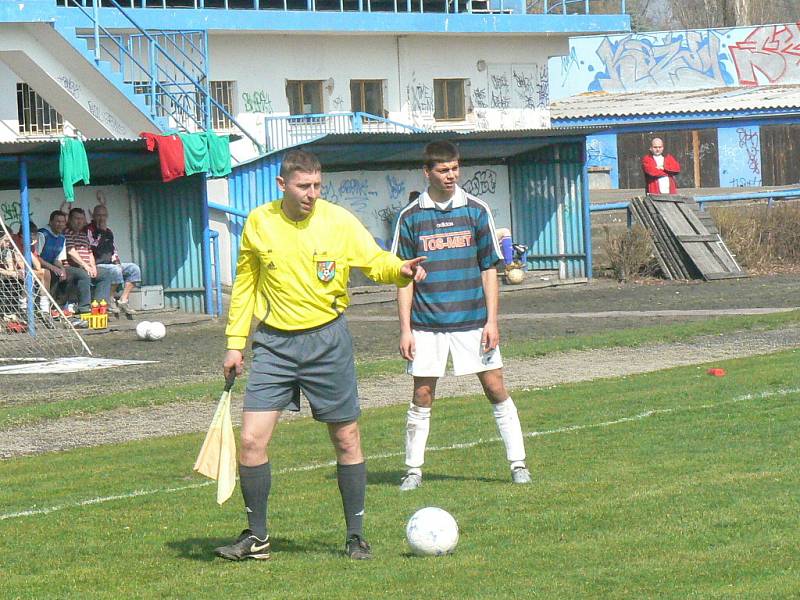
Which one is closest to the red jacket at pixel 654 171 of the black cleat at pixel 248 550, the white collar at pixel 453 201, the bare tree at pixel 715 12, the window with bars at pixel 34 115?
the window with bars at pixel 34 115

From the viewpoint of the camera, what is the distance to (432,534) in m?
6.73

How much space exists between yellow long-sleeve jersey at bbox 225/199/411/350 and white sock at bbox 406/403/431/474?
2.00 m

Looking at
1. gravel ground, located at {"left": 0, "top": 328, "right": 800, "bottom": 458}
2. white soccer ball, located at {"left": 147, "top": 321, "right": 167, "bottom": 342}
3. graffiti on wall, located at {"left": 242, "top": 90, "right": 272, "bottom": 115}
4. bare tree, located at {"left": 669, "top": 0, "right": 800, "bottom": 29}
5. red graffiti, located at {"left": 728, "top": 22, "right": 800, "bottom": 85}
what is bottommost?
gravel ground, located at {"left": 0, "top": 328, "right": 800, "bottom": 458}

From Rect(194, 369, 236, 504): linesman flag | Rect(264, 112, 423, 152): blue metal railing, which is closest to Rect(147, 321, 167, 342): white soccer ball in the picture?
Rect(264, 112, 423, 152): blue metal railing

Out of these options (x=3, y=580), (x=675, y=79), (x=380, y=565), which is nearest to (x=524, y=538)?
(x=380, y=565)

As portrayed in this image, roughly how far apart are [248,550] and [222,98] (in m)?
25.1

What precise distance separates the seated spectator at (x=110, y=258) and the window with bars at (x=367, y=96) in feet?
36.7

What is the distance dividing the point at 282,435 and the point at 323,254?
16.8 ft

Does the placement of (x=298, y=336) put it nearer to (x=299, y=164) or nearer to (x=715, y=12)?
(x=299, y=164)

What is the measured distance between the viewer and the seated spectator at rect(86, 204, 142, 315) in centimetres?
2294

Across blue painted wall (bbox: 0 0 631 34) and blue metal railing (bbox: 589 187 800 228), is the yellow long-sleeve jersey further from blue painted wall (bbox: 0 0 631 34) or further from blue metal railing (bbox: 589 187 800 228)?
blue metal railing (bbox: 589 187 800 228)

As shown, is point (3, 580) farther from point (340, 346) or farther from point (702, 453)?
point (702, 453)

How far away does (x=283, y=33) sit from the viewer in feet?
103

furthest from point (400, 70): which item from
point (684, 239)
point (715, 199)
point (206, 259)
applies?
point (206, 259)
